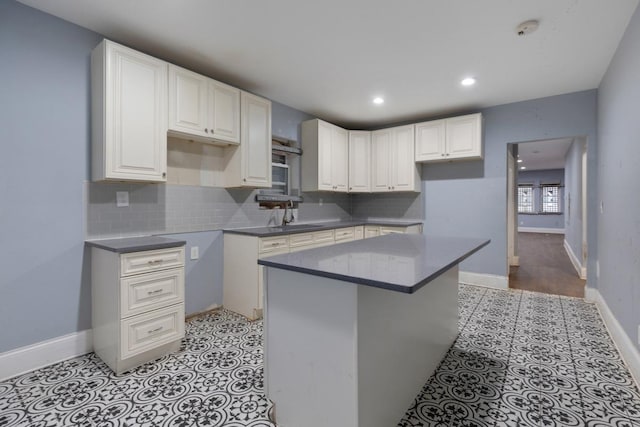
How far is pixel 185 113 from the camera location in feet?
9.17

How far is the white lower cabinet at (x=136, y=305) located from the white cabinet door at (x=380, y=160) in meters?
3.37

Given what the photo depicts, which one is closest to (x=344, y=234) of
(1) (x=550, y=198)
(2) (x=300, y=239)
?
(2) (x=300, y=239)

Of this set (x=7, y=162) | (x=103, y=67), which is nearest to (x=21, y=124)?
(x=7, y=162)

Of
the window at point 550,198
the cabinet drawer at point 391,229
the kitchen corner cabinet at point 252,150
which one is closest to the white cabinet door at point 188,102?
the kitchen corner cabinet at point 252,150

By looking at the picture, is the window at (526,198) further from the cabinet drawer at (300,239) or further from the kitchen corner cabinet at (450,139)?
the cabinet drawer at (300,239)

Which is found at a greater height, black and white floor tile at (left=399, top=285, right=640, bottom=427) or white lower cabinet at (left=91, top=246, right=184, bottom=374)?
white lower cabinet at (left=91, top=246, right=184, bottom=374)

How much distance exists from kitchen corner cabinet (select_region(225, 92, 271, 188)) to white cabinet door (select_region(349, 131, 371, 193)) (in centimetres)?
176

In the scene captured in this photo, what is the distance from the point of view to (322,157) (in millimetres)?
4500

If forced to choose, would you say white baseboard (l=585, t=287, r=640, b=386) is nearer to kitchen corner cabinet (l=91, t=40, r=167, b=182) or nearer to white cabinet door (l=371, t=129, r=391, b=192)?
white cabinet door (l=371, t=129, r=391, b=192)

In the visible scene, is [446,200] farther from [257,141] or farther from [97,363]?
[97,363]

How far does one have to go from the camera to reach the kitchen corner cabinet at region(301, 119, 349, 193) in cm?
443

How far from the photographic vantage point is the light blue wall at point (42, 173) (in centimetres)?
210

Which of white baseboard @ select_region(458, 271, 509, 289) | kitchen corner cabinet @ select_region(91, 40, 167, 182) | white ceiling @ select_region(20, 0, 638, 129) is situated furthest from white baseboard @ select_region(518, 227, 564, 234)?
kitchen corner cabinet @ select_region(91, 40, 167, 182)

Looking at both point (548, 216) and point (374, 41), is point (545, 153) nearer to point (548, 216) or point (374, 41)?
point (548, 216)
